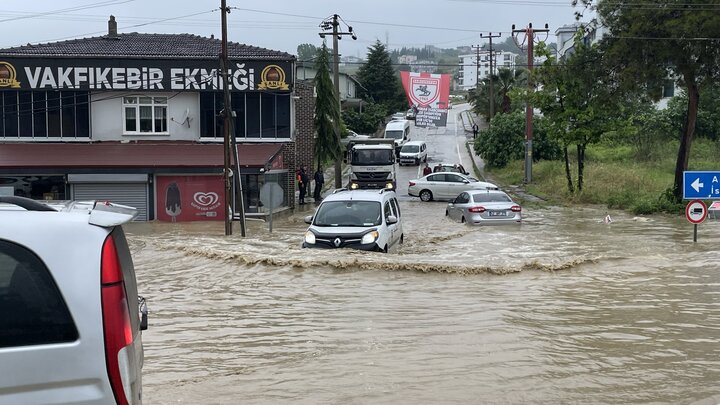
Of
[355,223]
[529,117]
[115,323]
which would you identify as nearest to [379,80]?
[529,117]

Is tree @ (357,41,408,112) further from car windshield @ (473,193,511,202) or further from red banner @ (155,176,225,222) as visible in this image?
car windshield @ (473,193,511,202)

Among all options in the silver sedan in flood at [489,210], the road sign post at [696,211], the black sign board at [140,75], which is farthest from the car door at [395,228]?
the black sign board at [140,75]

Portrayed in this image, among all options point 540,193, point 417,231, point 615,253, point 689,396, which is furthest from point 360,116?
point 689,396

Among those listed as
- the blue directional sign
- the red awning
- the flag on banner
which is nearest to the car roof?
the blue directional sign

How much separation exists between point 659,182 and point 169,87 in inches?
896

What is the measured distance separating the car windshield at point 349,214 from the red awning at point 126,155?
16.5m

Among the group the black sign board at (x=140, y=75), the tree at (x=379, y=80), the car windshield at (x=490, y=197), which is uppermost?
the tree at (x=379, y=80)

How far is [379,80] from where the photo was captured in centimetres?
9319

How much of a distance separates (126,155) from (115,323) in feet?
107

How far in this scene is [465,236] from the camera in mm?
21953

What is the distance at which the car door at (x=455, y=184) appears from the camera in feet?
131

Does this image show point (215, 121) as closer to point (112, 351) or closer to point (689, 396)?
point (689, 396)

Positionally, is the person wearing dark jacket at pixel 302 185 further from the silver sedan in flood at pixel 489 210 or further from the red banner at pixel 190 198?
the silver sedan in flood at pixel 489 210

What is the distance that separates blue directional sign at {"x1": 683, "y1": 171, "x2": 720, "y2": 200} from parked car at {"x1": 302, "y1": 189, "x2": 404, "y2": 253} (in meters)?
6.57
